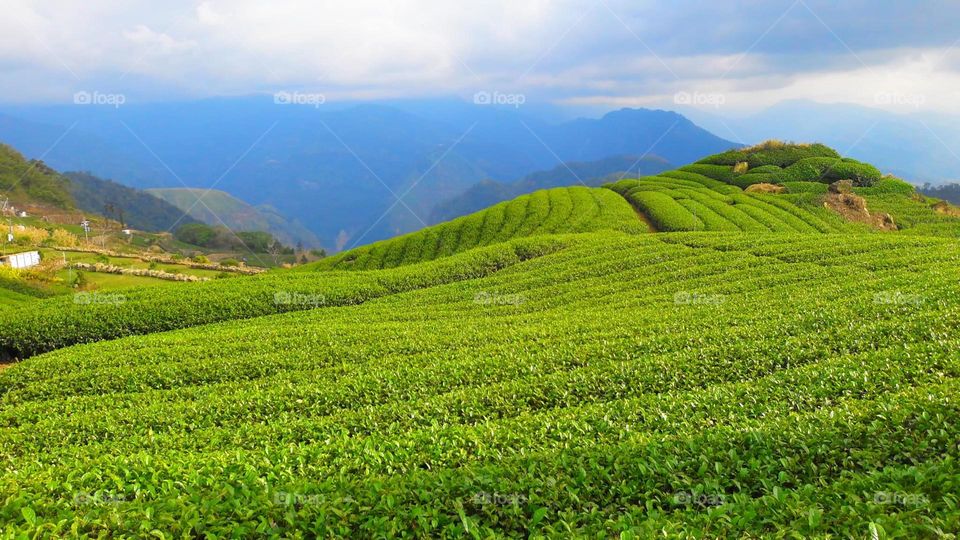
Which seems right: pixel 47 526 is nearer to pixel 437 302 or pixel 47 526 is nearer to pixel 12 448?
pixel 12 448

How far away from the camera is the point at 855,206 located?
55594 mm

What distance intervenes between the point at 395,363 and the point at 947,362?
12.4m

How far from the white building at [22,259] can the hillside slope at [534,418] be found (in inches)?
1465

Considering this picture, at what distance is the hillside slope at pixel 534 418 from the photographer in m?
6.27

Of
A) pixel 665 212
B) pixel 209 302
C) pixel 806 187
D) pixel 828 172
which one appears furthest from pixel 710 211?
pixel 209 302

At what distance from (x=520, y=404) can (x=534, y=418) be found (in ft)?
5.19

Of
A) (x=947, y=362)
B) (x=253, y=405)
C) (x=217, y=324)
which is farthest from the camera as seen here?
(x=217, y=324)

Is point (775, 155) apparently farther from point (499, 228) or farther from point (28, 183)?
point (28, 183)

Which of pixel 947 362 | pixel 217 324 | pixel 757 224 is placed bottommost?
pixel 947 362

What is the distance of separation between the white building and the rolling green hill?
30.3 meters

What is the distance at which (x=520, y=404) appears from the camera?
456 inches

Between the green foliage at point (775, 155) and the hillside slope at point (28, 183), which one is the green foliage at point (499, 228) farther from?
the hillside slope at point (28, 183)

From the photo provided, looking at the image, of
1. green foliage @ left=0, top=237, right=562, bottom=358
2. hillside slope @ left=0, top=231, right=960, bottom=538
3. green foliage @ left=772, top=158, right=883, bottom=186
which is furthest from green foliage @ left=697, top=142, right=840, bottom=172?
hillside slope @ left=0, top=231, right=960, bottom=538

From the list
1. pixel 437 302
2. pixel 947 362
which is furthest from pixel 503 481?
pixel 437 302
